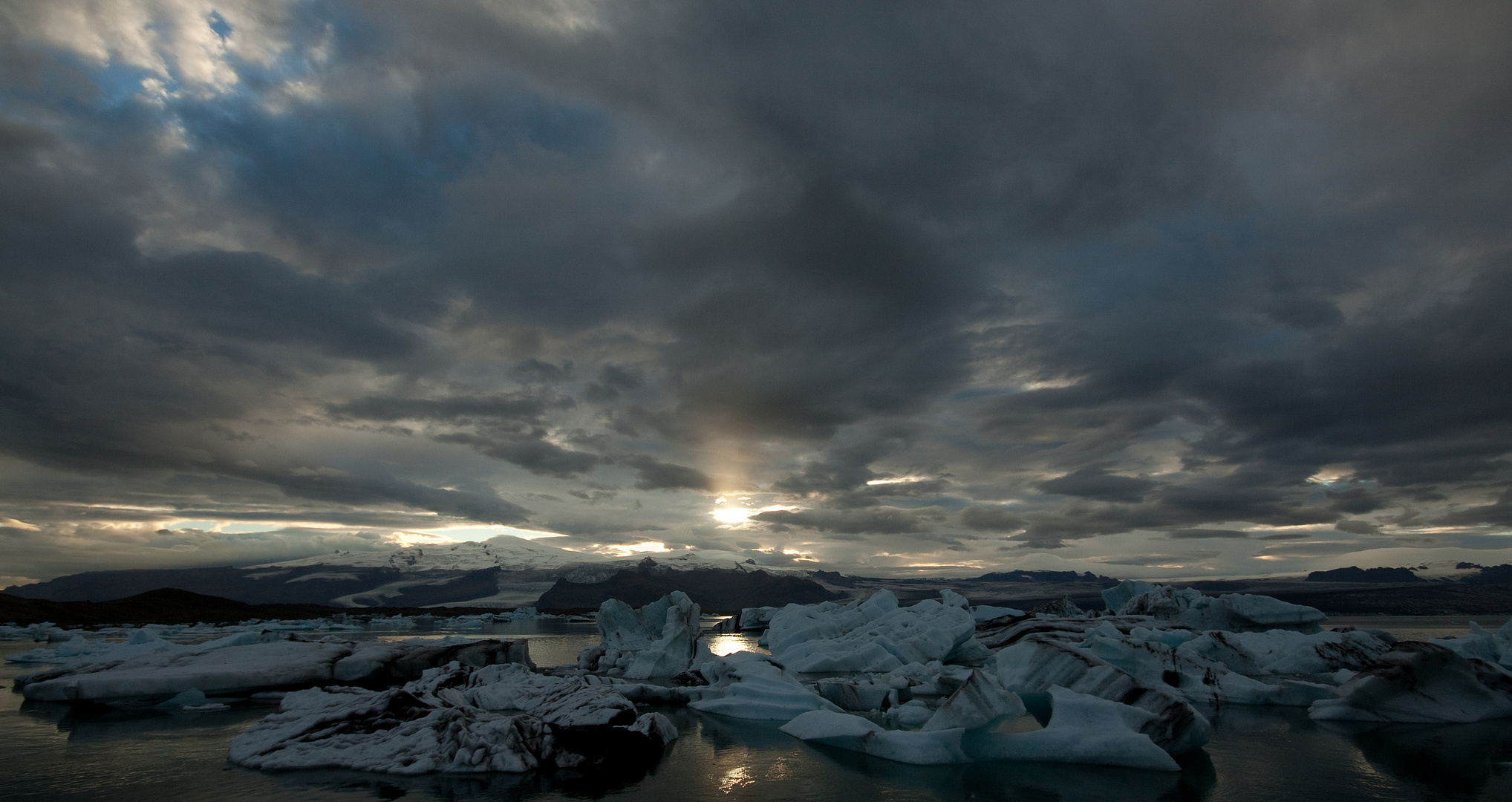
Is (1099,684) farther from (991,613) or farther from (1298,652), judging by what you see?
(991,613)

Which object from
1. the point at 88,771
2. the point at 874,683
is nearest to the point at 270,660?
the point at 88,771

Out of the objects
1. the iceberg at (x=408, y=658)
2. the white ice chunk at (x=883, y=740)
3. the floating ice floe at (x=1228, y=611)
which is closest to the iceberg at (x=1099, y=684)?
the white ice chunk at (x=883, y=740)

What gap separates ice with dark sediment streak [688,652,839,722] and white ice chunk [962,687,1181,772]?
10.7 feet

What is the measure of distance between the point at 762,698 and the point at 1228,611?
901 inches

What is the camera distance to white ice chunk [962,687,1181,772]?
8.30 metres

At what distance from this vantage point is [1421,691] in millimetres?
11672

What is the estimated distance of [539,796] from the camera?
735cm

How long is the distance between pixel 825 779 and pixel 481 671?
910cm

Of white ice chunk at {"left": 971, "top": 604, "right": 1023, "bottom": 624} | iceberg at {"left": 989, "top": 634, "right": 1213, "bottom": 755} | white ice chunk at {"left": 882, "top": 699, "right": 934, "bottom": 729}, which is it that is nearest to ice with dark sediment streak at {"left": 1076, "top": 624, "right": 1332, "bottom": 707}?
iceberg at {"left": 989, "top": 634, "right": 1213, "bottom": 755}

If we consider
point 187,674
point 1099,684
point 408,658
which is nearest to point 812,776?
point 1099,684

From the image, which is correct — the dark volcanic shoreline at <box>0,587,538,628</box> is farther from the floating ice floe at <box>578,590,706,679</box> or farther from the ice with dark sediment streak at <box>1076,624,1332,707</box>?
the ice with dark sediment streak at <box>1076,624,1332,707</box>

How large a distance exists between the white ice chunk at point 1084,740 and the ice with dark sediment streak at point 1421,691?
5.73 meters

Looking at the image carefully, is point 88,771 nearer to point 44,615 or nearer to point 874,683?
point 874,683

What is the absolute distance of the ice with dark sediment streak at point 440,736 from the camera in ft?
27.8
